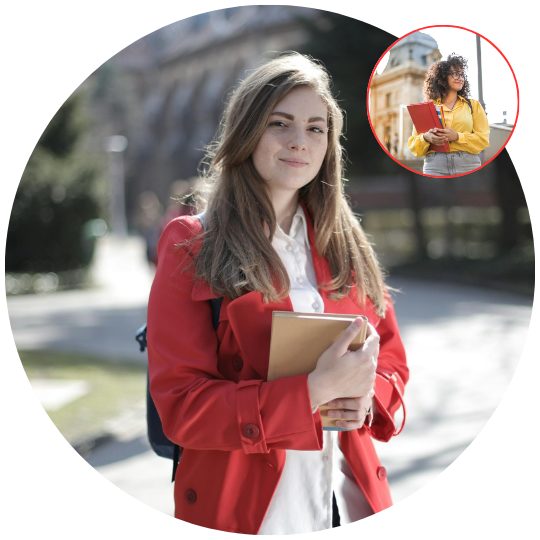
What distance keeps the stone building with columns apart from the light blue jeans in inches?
2.5

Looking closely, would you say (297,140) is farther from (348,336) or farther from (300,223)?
(348,336)

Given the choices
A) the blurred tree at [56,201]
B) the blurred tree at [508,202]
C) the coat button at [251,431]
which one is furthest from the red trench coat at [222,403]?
the blurred tree at [56,201]

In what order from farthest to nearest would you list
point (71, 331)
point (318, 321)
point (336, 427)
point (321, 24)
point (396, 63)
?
point (321, 24) < point (71, 331) < point (396, 63) < point (336, 427) < point (318, 321)

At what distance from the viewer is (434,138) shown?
2.22m

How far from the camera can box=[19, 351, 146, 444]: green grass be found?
17.3ft

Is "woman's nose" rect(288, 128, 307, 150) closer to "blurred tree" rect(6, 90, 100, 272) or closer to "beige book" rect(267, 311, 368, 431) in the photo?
"beige book" rect(267, 311, 368, 431)

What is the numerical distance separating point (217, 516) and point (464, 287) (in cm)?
1399

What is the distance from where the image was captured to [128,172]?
2270 inches

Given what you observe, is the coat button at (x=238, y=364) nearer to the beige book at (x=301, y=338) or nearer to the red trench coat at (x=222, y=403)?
the red trench coat at (x=222, y=403)

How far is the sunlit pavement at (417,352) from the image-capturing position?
15.3ft

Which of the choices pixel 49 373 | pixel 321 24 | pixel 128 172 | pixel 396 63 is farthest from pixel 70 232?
pixel 128 172

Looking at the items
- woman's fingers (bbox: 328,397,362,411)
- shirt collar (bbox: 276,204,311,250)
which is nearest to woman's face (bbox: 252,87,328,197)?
shirt collar (bbox: 276,204,311,250)

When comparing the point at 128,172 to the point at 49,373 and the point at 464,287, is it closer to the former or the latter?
the point at 464,287

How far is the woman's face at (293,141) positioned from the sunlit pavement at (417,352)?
9.71 ft
